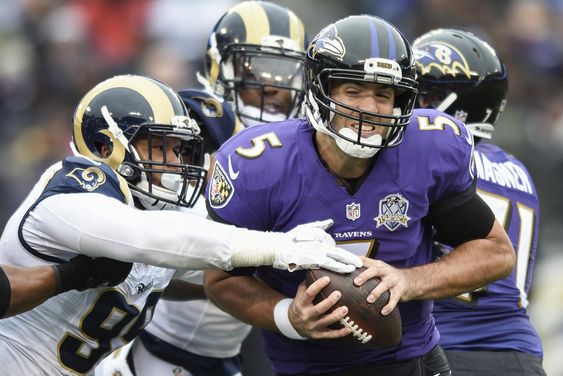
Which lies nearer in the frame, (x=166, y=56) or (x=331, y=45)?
(x=331, y=45)

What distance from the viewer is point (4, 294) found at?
372 cm

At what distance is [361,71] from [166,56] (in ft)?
22.5

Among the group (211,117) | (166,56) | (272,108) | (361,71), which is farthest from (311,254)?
(166,56)

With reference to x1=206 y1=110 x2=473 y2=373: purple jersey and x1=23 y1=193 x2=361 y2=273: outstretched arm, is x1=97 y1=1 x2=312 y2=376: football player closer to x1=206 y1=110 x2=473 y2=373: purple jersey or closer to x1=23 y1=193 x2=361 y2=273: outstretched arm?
x1=206 y1=110 x2=473 y2=373: purple jersey

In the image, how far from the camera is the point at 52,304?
4.18 metres

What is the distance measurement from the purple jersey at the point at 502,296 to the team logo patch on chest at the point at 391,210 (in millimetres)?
862

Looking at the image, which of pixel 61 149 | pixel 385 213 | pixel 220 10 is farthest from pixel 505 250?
pixel 220 10

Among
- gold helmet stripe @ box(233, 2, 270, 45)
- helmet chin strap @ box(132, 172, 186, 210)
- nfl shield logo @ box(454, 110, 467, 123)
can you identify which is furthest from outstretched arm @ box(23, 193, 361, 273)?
gold helmet stripe @ box(233, 2, 270, 45)

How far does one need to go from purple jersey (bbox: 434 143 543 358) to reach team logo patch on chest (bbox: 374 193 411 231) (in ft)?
2.83

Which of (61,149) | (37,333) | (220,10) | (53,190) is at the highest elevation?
(53,190)

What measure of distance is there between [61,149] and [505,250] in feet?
22.5

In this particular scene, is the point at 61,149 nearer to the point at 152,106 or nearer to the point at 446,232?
the point at 152,106

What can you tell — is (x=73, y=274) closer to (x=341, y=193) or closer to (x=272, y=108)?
(x=341, y=193)

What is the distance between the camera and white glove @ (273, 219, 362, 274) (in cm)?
368
